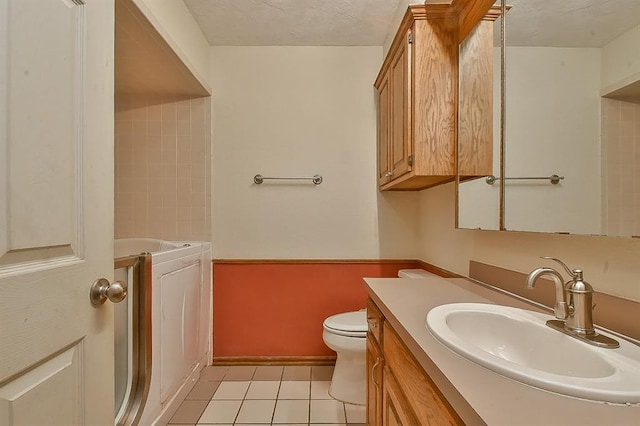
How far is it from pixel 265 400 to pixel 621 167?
76.9 inches

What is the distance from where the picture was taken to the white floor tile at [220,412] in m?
1.80

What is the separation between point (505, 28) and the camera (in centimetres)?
126

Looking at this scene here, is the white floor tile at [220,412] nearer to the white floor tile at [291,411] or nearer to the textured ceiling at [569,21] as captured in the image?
the white floor tile at [291,411]

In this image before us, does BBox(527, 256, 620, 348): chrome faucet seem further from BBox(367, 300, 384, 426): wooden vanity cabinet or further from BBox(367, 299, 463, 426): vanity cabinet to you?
BBox(367, 300, 384, 426): wooden vanity cabinet

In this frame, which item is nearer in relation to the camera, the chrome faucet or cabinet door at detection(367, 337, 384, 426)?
the chrome faucet

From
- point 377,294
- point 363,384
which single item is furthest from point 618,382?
point 363,384

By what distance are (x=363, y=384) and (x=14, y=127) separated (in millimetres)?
1893

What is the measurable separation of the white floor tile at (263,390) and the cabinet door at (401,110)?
57.4 inches

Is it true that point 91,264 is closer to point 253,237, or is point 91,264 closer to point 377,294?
point 377,294

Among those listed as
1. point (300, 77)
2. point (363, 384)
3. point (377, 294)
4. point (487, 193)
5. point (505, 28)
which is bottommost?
point (363, 384)

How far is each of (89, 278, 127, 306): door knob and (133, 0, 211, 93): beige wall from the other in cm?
117

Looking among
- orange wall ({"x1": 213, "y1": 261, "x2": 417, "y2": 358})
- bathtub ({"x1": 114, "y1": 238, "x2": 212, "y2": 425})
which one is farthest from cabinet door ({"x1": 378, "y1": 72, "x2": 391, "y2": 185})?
bathtub ({"x1": 114, "y1": 238, "x2": 212, "y2": 425})

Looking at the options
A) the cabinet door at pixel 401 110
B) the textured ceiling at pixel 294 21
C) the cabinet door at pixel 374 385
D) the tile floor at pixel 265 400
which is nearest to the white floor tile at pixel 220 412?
the tile floor at pixel 265 400

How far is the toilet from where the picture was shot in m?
1.87
